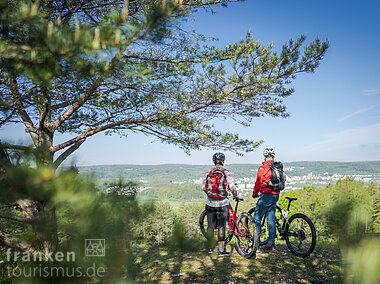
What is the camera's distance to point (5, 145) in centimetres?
231

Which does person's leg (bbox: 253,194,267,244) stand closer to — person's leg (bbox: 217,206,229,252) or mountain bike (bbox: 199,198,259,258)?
mountain bike (bbox: 199,198,259,258)

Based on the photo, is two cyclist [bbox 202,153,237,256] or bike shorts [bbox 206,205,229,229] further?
bike shorts [bbox 206,205,229,229]

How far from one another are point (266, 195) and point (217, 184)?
3.18 feet

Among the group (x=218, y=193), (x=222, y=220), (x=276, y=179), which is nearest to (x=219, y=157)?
(x=218, y=193)

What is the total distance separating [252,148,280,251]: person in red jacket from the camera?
4.89 meters

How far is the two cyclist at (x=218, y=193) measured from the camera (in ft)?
16.4

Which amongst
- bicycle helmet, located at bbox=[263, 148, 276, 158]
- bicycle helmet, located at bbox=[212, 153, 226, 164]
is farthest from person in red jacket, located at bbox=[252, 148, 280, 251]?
bicycle helmet, located at bbox=[212, 153, 226, 164]

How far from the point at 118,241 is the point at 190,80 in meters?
4.12

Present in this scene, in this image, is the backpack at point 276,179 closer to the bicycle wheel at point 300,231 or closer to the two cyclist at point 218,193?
the bicycle wheel at point 300,231
